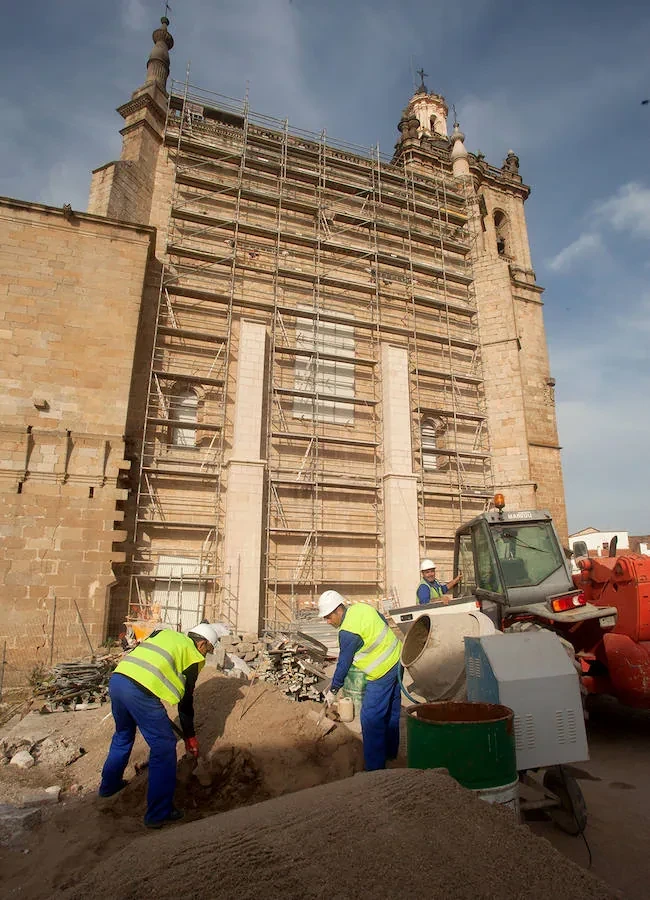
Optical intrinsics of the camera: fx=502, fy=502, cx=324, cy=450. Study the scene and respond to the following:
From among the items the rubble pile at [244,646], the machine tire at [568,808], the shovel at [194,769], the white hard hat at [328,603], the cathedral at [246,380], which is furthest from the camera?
the cathedral at [246,380]

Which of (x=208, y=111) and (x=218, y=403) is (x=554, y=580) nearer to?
(x=218, y=403)

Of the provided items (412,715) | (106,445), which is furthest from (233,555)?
(412,715)

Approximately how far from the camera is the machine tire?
3465 mm

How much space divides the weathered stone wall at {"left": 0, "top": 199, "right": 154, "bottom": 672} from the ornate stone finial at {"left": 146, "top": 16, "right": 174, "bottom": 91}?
7.11 m

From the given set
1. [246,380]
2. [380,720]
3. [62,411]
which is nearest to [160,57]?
[246,380]

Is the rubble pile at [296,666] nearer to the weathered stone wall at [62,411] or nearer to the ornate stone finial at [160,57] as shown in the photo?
the weathered stone wall at [62,411]

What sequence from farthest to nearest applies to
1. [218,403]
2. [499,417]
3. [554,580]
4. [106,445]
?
1. [499,417]
2. [218,403]
3. [106,445]
4. [554,580]

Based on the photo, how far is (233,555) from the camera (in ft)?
37.1

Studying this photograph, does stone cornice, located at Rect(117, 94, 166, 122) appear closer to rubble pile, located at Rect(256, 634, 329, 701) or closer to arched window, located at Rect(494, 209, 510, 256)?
arched window, located at Rect(494, 209, 510, 256)

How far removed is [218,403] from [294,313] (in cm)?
353

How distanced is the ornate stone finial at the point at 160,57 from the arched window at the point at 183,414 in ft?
31.4

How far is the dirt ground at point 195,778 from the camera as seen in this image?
10.8ft

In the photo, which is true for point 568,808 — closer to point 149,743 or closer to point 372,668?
point 372,668

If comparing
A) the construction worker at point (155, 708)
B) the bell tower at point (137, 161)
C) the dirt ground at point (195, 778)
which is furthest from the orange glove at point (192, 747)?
the bell tower at point (137, 161)
